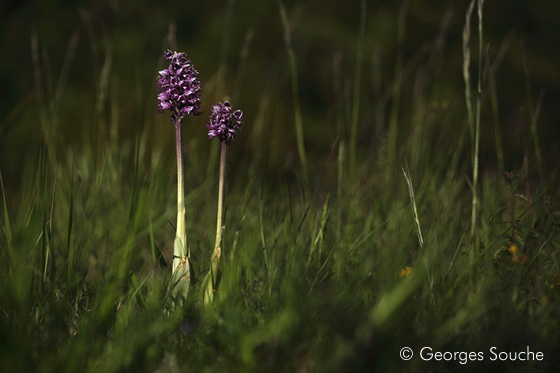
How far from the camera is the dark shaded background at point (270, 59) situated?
301 cm

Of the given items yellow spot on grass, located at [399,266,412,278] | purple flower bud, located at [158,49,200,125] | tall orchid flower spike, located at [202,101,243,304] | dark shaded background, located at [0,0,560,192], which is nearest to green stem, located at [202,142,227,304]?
tall orchid flower spike, located at [202,101,243,304]

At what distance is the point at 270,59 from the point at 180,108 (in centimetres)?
194

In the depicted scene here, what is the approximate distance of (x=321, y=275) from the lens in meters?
1.51

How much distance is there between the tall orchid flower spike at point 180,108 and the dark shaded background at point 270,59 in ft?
4.99

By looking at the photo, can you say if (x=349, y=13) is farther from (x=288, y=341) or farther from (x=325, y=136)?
(x=288, y=341)

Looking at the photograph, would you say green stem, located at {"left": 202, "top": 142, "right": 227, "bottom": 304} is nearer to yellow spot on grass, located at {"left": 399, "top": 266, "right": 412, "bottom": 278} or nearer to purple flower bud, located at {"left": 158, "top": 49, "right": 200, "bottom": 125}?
purple flower bud, located at {"left": 158, "top": 49, "right": 200, "bottom": 125}

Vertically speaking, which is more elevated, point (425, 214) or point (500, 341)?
point (425, 214)

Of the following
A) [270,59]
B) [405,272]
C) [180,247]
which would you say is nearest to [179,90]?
[180,247]

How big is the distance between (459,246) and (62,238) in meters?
1.30

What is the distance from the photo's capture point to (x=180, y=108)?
136 centimetres

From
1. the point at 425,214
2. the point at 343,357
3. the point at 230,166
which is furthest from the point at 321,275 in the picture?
the point at 230,166

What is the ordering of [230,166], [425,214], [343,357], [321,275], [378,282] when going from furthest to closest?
1. [230,166]
2. [425,214]
3. [321,275]
4. [378,282]
5. [343,357]

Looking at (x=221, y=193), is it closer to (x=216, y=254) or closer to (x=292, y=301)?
(x=216, y=254)

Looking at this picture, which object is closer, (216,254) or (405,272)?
(216,254)
